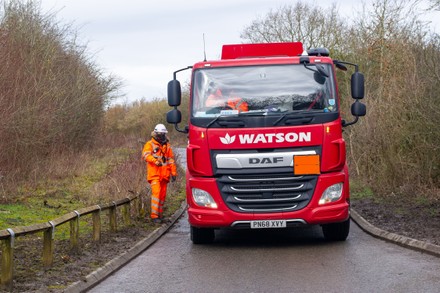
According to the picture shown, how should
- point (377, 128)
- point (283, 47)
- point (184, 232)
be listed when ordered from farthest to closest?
point (377, 128), point (184, 232), point (283, 47)

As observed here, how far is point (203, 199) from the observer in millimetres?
12750

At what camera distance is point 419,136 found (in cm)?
1811

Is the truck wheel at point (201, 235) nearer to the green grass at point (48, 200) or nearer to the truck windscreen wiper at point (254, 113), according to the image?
the truck windscreen wiper at point (254, 113)

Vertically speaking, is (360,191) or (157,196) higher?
(157,196)

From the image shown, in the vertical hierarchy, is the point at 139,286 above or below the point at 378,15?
below

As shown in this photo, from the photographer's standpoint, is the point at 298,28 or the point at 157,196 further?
the point at 298,28

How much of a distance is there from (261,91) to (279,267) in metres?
3.34

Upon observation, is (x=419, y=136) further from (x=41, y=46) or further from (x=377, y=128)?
(x=41, y=46)

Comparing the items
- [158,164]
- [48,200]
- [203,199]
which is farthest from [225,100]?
[48,200]

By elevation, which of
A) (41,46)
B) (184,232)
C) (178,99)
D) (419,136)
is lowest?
(184,232)

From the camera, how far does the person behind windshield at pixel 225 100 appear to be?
504 inches

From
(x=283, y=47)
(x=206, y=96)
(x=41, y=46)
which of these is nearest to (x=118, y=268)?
(x=206, y=96)

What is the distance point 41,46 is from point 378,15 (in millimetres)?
12046

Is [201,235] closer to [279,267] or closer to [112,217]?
[112,217]
